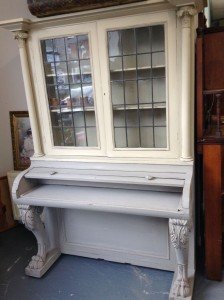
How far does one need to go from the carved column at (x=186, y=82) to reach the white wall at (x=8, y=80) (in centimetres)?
167

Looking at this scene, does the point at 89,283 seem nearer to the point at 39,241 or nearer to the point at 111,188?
the point at 39,241

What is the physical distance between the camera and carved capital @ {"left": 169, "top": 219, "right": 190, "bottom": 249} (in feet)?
5.72

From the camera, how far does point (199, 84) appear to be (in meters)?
1.90

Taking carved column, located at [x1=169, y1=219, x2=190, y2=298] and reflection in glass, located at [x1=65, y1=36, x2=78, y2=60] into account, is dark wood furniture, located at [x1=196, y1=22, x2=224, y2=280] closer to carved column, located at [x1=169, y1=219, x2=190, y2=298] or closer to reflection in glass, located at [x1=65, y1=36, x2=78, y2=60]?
carved column, located at [x1=169, y1=219, x2=190, y2=298]

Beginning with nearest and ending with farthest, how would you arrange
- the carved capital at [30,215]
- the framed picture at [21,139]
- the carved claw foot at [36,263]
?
the carved capital at [30,215] < the carved claw foot at [36,263] < the framed picture at [21,139]

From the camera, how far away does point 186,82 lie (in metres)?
1.77

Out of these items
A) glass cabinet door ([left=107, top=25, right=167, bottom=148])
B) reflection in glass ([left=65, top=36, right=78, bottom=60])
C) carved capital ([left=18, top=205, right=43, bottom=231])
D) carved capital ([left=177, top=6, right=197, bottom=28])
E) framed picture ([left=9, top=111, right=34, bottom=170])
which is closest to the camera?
carved capital ([left=177, top=6, right=197, bottom=28])

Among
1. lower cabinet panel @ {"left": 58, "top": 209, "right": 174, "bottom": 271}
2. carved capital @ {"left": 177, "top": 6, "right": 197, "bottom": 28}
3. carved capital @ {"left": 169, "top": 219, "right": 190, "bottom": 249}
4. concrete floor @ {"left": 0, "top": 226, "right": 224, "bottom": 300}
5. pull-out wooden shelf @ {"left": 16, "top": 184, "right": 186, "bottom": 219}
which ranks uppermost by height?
carved capital @ {"left": 177, "top": 6, "right": 197, "bottom": 28}

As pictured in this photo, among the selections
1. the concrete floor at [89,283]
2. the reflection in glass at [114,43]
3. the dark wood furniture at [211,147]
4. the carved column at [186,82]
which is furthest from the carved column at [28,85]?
the dark wood furniture at [211,147]

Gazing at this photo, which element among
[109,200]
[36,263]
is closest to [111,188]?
[109,200]

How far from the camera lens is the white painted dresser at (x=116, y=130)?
1.80 m

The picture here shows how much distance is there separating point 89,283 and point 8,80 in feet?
6.86

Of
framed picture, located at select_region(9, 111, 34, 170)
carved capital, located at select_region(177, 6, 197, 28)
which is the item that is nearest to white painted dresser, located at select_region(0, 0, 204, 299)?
carved capital, located at select_region(177, 6, 197, 28)

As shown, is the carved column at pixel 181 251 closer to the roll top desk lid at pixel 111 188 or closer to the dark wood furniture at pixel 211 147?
the roll top desk lid at pixel 111 188
